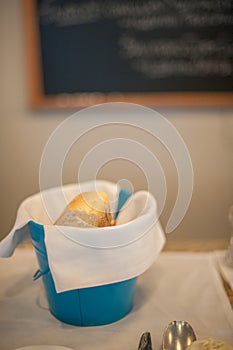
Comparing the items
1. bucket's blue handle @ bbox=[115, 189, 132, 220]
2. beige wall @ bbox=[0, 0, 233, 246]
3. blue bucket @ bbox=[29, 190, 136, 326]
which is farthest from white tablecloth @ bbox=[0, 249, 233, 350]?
beige wall @ bbox=[0, 0, 233, 246]

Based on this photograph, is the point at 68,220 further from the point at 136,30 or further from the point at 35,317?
the point at 136,30

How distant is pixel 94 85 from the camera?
1212 millimetres

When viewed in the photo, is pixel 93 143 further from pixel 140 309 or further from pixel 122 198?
pixel 140 309

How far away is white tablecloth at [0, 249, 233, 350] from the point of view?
0.71 meters

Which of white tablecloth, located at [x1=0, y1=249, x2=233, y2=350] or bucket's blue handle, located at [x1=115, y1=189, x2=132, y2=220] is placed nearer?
white tablecloth, located at [x1=0, y1=249, x2=233, y2=350]

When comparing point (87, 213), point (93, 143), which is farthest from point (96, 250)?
point (93, 143)

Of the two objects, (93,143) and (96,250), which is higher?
(93,143)

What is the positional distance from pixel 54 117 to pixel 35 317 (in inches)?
24.8

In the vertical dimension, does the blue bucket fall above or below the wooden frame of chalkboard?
below

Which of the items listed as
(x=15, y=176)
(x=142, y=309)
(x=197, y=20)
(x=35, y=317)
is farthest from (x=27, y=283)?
(x=197, y=20)

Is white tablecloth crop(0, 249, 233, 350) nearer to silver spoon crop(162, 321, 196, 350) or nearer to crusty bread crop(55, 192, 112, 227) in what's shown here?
silver spoon crop(162, 321, 196, 350)

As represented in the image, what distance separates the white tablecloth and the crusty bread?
16 centimetres

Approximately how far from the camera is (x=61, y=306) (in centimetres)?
76

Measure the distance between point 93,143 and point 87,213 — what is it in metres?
0.55
